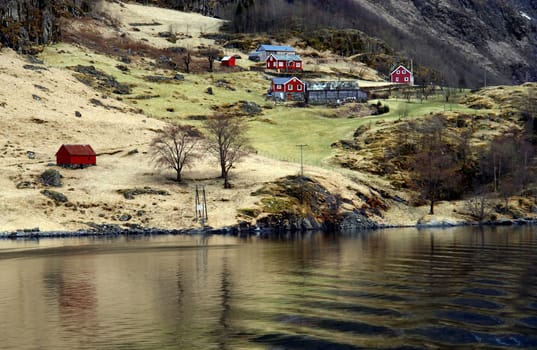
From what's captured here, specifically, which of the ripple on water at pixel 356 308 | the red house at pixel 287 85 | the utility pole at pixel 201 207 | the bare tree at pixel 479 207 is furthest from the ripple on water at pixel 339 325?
the red house at pixel 287 85

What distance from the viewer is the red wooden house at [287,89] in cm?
18475

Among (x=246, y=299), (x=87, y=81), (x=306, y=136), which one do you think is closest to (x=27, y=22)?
(x=87, y=81)

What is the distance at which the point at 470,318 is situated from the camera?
3145 centimetres

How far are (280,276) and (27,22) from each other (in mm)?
165668

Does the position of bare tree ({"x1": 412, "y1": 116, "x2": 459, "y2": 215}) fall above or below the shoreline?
above

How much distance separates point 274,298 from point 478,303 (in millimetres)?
11509

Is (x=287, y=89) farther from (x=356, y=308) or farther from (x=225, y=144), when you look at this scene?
(x=356, y=308)

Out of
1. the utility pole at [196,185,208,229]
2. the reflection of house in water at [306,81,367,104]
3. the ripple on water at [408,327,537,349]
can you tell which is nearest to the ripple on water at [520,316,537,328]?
the ripple on water at [408,327,537,349]

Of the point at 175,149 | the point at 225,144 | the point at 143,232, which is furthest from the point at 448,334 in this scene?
the point at 175,149

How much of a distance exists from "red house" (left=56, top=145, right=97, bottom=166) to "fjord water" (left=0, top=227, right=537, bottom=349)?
45.8 metres

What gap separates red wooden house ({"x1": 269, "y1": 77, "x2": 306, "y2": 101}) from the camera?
606 feet

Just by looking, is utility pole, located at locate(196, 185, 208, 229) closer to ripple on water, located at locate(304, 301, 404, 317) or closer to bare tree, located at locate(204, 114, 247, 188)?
bare tree, located at locate(204, 114, 247, 188)

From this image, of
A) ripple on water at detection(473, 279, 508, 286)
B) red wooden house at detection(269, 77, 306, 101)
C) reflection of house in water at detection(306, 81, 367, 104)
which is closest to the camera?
ripple on water at detection(473, 279, 508, 286)

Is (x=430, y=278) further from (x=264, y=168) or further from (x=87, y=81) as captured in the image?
(x=87, y=81)
